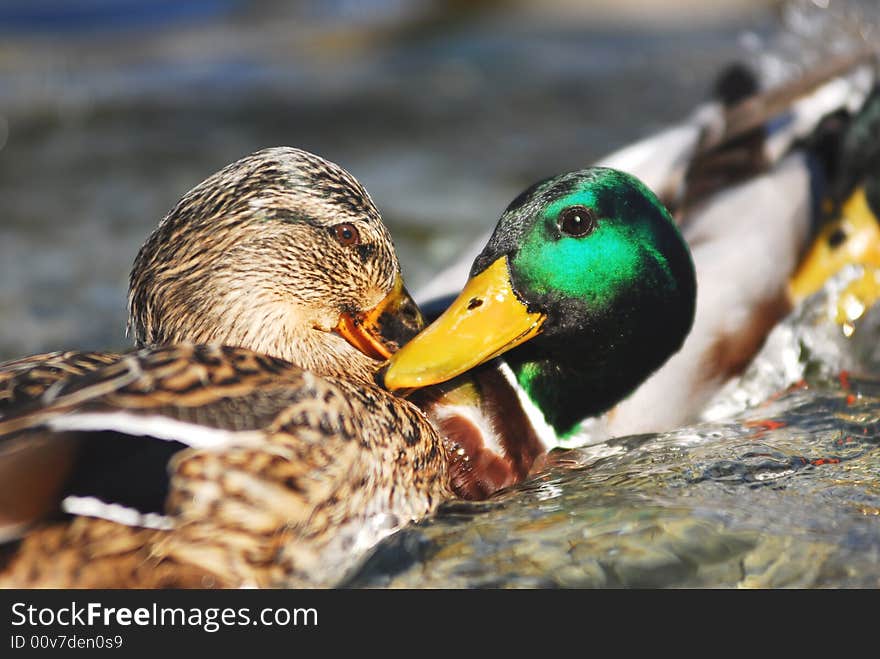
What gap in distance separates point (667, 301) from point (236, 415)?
5.11 feet

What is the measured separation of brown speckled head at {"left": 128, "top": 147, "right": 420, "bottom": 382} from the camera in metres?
3.34

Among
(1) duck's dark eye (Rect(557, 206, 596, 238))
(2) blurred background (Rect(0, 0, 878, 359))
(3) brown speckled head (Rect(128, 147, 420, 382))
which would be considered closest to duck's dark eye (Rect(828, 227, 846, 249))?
(1) duck's dark eye (Rect(557, 206, 596, 238))

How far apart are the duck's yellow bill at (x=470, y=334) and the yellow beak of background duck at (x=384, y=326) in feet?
0.33

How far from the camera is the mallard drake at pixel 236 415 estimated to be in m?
2.74

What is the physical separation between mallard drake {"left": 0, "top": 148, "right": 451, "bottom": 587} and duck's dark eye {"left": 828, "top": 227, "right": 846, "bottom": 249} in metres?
2.17

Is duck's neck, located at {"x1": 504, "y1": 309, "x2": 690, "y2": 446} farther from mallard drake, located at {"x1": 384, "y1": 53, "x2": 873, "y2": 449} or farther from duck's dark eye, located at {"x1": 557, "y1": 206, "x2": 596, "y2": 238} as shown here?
duck's dark eye, located at {"x1": 557, "y1": 206, "x2": 596, "y2": 238}

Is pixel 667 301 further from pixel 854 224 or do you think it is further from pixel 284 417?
pixel 854 224

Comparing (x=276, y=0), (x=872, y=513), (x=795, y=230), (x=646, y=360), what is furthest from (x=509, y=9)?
(x=872, y=513)

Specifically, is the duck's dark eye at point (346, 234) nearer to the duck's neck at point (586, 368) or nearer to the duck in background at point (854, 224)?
the duck's neck at point (586, 368)

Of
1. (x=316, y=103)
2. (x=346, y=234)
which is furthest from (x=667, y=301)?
(x=316, y=103)

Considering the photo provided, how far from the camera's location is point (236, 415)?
2.89 meters

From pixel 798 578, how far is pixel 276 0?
11.6 m

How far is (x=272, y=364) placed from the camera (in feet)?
10.2

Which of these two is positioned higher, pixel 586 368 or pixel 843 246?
pixel 843 246
